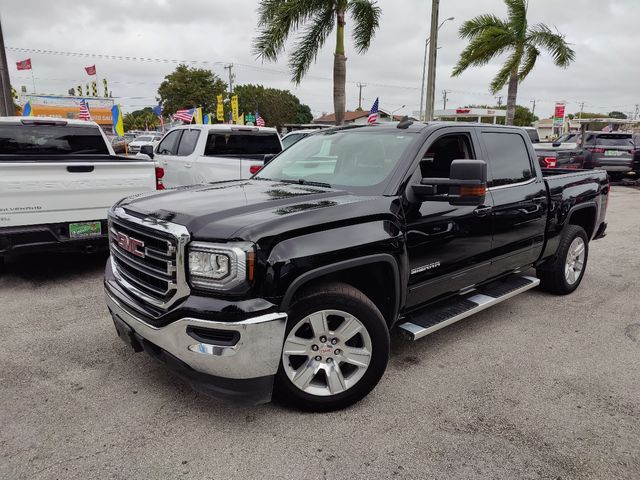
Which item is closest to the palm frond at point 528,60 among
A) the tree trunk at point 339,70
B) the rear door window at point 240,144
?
the tree trunk at point 339,70

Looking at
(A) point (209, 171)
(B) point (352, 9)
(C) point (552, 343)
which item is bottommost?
(C) point (552, 343)

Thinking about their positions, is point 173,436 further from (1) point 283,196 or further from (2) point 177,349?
(1) point 283,196

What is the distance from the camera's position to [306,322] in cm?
282

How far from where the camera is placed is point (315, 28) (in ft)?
49.0

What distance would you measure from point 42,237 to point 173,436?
318cm

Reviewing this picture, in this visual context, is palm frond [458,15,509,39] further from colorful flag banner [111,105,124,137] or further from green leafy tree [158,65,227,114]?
green leafy tree [158,65,227,114]

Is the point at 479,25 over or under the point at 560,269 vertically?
over

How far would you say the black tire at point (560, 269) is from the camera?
5.04 metres

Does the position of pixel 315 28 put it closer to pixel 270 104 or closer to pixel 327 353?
pixel 327 353

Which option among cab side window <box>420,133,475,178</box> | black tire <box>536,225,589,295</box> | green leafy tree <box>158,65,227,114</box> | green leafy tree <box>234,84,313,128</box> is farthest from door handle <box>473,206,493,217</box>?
green leafy tree <box>234,84,313,128</box>

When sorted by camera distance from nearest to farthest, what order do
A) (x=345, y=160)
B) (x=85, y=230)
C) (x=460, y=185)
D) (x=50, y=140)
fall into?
(x=460, y=185), (x=345, y=160), (x=85, y=230), (x=50, y=140)

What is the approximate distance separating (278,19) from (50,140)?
942cm

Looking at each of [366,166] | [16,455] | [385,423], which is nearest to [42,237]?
[16,455]

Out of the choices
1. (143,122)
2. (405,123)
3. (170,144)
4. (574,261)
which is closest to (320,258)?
(405,123)
